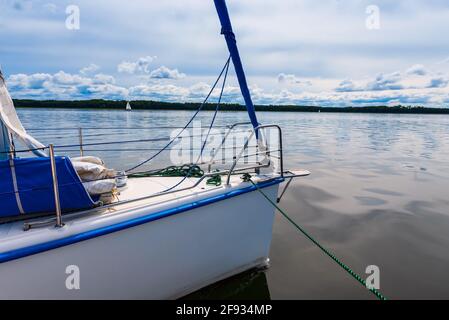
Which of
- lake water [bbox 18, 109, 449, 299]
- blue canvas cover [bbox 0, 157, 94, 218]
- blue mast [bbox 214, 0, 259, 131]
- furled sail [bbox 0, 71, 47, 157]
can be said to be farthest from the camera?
lake water [bbox 18, 109, 449, 299]

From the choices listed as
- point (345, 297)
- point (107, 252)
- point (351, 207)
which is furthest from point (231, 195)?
point (351, 207)

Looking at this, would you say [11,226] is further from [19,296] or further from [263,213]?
[263,213]

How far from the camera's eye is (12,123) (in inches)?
140

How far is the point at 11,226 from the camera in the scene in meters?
2.96

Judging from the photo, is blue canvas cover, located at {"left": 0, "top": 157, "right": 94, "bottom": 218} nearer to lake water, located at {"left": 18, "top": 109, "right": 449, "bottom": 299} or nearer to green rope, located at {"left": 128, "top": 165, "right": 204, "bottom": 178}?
lake water, located at {"left": 18, "top": 109, "right": 449, "bottom": 299}

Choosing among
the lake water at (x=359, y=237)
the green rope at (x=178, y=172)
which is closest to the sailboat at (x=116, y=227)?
the green rope at (x=178, y=172)

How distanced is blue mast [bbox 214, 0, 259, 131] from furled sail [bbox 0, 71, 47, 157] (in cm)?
240

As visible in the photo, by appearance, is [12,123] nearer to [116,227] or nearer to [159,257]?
[116,227]

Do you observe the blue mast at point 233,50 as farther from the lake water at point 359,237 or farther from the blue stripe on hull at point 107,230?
the lake water at point 359,237

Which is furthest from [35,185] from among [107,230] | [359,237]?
[359,237]

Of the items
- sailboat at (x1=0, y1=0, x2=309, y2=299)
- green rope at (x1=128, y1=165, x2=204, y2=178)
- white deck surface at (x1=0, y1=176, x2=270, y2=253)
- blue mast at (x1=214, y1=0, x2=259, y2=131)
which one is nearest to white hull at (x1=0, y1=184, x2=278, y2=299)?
sailboat at (x1=0, y1=0, x2=309, y2=299)

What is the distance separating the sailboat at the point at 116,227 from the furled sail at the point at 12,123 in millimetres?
13

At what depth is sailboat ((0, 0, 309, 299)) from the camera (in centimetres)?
278
